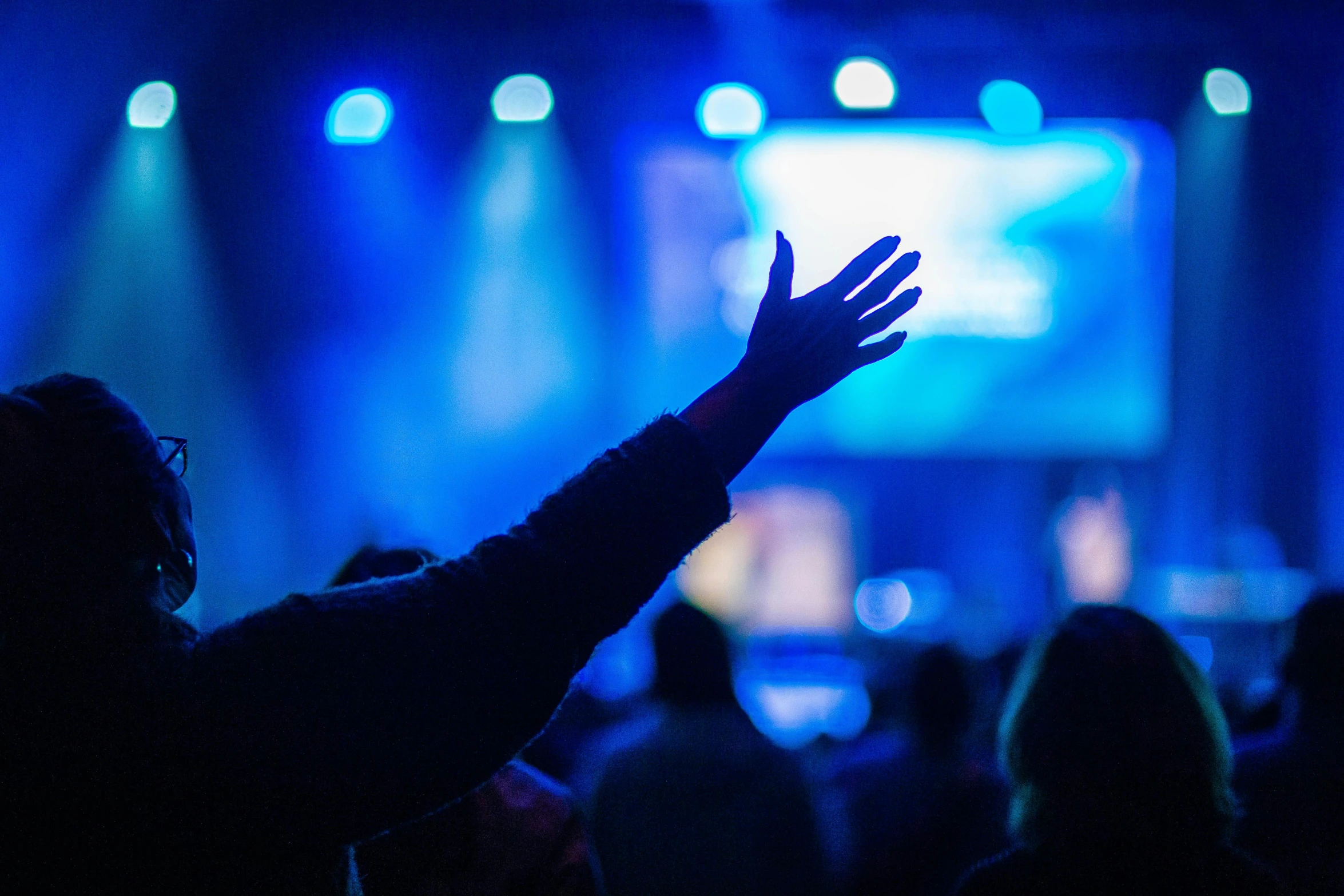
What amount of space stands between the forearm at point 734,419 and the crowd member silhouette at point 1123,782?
0.90 meters

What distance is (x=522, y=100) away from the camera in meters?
6.79

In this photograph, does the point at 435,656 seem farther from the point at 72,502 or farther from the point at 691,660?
the point at 691,660

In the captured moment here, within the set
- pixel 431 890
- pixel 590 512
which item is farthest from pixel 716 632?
pixel 590 512

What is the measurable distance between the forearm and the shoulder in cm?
94

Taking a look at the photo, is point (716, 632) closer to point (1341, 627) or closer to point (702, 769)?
point (702, 769)

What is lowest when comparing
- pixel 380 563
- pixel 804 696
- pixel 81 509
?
pixel 804 696

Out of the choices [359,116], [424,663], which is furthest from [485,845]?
[359,116]

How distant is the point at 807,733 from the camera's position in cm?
635

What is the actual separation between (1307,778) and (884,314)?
5.41 feet

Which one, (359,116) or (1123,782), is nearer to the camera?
(1123,782)

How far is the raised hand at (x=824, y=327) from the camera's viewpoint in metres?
0.78

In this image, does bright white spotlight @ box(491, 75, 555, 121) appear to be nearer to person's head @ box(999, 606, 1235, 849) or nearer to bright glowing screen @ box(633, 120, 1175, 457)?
bright glowing screen @ box(633, 120, 1175, 457)

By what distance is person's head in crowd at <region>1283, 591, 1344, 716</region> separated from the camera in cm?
200

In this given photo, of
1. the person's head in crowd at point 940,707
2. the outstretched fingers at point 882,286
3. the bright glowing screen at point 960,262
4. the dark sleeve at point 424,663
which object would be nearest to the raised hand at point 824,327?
the outstretched fingers at point 882,286
